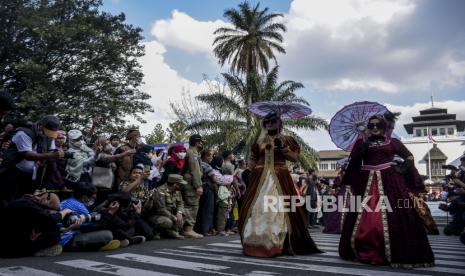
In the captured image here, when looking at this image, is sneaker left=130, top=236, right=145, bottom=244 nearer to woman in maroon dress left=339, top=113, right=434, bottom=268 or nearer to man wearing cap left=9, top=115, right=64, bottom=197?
man wearing cap left=9, top=115, right=64, bottom=197

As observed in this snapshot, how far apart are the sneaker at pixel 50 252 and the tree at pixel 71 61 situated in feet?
45.6

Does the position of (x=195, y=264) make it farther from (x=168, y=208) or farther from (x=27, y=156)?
(x=168, y=208)

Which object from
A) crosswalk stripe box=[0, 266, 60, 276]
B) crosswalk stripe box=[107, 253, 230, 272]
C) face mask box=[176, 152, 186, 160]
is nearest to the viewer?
crosswalk stripe box=[0, 266, 60, 276]

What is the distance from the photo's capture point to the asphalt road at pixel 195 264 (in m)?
4.44

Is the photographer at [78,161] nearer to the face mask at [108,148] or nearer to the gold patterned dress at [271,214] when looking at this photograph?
the face mask at [108,148]

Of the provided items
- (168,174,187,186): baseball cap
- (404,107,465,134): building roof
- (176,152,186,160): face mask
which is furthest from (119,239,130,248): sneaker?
(404,107,465,134): building roof

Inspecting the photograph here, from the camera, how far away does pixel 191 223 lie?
28.8ft

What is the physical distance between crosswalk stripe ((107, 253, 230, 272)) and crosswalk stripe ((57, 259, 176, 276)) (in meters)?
0.42

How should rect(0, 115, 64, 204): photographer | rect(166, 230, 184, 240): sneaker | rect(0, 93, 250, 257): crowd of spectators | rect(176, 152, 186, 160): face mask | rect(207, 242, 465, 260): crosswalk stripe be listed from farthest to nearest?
rect(176, 152, 186, 160): face mask < rect(166, 230, 184, 240): sneaker < rect(207, 242, 465, 260): crosswalk stripe < rect(0, 115, 64, 204): photographer < rect(0, 93, 250, 257): crowd of spectators

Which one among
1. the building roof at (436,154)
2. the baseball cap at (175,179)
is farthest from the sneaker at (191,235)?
the building roof at (436,154)

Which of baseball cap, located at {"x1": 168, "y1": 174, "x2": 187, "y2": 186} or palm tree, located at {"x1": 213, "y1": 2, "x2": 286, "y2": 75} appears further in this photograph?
palm tree, located at {"x1": 213, "y1": 2, "x2": 286, "y2": 75}

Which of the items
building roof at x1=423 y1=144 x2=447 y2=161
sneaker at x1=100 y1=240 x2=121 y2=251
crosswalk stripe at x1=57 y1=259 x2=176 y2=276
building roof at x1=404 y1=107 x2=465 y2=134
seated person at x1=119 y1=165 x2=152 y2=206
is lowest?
crosswalk stripe at x1=57 y1=259 x2=176 y2=276

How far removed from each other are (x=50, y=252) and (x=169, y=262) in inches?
63.4

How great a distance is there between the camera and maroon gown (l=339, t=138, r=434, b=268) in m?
4.84
